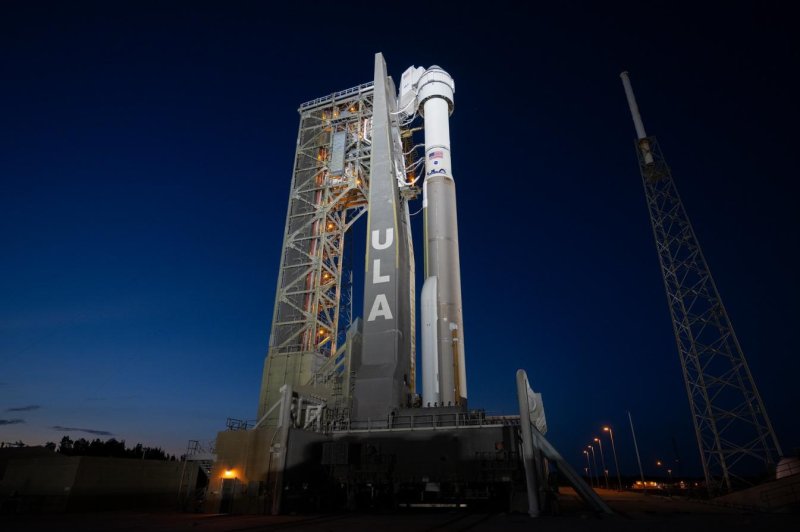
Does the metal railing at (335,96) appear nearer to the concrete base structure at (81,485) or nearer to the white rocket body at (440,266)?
the white rocket body at (440,266)

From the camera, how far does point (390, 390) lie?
2147 cm

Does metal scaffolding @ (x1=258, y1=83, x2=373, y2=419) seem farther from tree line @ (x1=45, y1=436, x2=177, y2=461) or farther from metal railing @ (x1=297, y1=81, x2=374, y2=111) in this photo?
tree line @ (x1=45, y1=436, x2=177, y2=461)

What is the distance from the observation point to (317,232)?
3550 cm

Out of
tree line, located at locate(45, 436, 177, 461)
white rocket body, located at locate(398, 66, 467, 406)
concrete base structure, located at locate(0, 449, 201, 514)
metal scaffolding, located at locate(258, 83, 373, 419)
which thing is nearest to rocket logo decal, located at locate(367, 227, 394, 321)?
white rocket body, located at locate(398, 66, 467, 406)

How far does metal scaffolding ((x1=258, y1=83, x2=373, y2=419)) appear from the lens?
31666 millimetres

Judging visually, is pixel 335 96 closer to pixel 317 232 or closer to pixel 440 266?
pixel 317 232

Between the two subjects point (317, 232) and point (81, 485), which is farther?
point (317, 232)

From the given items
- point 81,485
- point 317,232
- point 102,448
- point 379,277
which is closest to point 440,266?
point 379,277

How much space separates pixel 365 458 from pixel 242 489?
15.7 feet

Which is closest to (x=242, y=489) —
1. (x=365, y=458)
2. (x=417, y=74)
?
(x=365, y=458)

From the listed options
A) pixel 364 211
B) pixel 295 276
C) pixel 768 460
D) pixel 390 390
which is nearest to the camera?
pixel 390 390

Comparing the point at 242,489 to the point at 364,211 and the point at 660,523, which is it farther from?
the point at 364,211

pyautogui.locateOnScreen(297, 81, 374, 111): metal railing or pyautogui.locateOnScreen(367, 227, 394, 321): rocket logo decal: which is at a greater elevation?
pyautogui.locateOnScreen(297, 81, 374, 111): metal railing

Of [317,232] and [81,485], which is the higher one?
[317,232]
